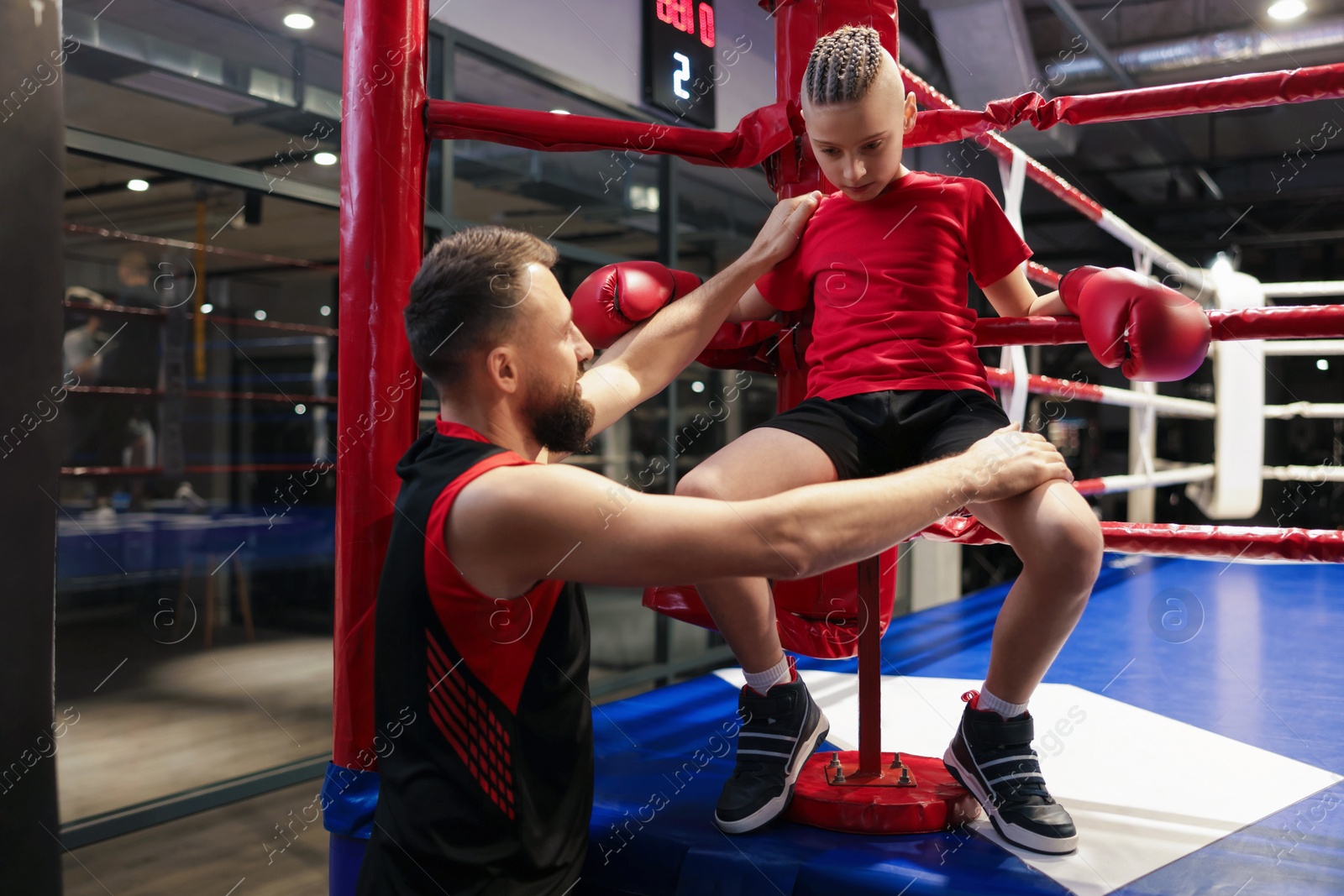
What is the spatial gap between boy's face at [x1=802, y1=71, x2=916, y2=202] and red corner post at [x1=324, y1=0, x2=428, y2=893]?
1.76ft

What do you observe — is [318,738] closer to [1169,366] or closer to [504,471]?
[504,471]

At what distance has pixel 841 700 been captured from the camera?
5.49 ft

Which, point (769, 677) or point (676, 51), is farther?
point (676, 51)

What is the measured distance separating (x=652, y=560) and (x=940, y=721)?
33.0 inches

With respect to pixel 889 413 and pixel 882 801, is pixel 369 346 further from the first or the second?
pixel 882 801

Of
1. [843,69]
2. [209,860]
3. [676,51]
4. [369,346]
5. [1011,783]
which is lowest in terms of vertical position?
[209,860]

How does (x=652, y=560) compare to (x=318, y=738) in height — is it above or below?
above

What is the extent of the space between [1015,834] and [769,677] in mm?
304

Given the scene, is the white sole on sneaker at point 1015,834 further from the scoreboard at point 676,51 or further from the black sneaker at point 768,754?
the scoreboard at point 676,51

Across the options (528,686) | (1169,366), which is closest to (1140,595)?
(1169,366)

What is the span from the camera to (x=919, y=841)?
97cm

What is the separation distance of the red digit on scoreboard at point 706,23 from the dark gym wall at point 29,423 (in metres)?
2.70

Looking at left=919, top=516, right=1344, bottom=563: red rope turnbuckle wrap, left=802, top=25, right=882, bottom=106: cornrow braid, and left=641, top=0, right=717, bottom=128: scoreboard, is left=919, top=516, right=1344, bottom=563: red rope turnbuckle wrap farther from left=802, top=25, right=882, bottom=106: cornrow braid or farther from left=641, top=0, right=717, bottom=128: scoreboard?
left=641, top=0, right=717, bottom=128: scoreboard

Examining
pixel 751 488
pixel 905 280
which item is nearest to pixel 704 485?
pixel 751 488
